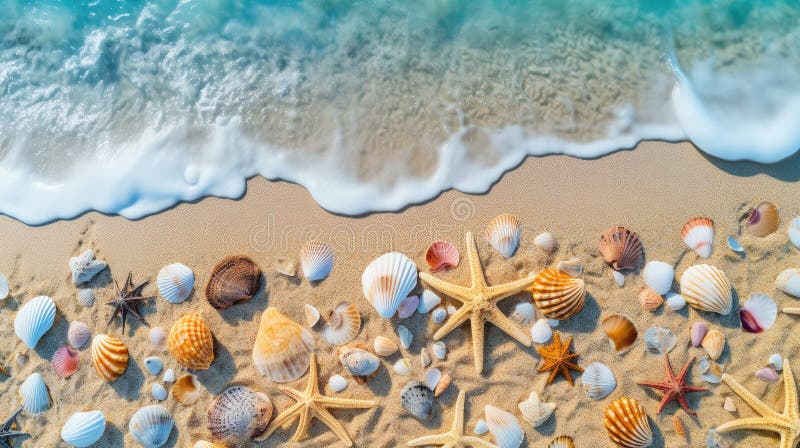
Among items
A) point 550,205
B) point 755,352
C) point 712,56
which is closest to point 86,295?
point 550,205

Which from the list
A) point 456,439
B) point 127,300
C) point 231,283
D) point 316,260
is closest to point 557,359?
point 456,439

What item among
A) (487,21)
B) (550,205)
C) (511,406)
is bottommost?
(511,406)

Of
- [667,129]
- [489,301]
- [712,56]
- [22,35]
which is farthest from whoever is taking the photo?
[22,35]

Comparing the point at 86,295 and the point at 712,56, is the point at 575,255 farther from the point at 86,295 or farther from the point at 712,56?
the point at 86,295

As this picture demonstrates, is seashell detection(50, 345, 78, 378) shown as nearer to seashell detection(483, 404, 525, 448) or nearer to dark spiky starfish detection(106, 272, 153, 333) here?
dark spiky starfish detection(106, 272, 153, 333)

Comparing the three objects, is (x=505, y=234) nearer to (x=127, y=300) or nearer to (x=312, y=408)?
(x=312, y=408)

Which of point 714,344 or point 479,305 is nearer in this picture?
point 479,305

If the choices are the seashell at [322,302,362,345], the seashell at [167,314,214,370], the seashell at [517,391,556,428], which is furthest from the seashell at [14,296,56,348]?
the seashell at [517,391,556,428]
